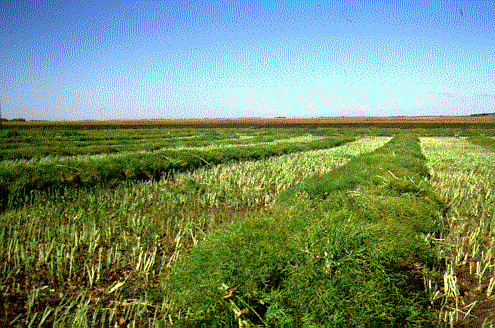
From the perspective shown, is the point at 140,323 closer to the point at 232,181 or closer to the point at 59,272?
the point at 59,272

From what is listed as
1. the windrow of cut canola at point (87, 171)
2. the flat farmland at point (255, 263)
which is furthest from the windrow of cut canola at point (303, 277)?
the windrow of cut canola at point (87, 171)

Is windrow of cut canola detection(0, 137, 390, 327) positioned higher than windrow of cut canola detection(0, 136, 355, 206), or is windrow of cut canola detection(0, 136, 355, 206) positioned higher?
windrow of cut canola detection(0, 136, 355, 206)

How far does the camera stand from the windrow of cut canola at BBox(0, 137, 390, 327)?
9.20 ft

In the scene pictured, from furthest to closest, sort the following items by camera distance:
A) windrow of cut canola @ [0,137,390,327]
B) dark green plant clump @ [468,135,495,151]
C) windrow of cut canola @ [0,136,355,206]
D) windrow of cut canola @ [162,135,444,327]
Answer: dark green plant clump @ [468,135,495,151] → windrow of cut canola @ [0,136,355,206] → windrow of cut canola @ [0,137,390,327] → windrow of cut canola @ [162,135,444,327]

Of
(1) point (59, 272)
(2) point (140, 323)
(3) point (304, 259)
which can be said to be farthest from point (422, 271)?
(1) point (59, 272)

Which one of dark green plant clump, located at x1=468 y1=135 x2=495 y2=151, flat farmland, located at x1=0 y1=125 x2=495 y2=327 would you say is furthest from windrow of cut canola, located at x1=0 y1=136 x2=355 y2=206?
dark green plant clump, located at x1=468 y1=135 x2=495 y2=151

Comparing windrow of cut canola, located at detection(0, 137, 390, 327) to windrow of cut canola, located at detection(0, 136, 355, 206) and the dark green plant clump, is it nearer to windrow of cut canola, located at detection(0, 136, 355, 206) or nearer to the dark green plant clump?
windrow of cut canola, located at detection(0, 136, 355, 206)

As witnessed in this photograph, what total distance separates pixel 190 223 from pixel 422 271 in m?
3.41

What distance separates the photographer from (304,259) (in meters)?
2.75

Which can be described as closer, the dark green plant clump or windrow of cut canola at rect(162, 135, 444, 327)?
windrow of cut canola at rect(162, 135, 444, 327)

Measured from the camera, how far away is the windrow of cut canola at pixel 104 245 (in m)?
2.80

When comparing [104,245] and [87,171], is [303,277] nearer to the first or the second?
[104,245]

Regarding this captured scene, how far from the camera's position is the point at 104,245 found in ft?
14.0

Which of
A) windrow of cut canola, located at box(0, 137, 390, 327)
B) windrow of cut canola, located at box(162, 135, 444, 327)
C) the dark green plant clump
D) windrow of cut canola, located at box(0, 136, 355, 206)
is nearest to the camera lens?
windrow of cut canola, located at box(162, 135, 444, 327)
